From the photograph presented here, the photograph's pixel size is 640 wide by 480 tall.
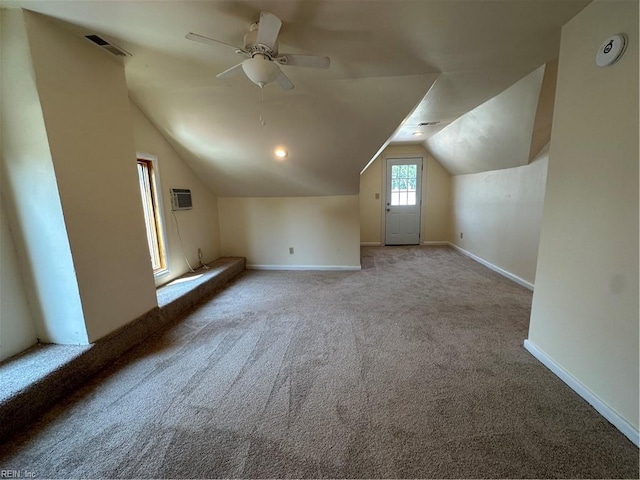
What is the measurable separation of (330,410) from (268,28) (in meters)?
2.21

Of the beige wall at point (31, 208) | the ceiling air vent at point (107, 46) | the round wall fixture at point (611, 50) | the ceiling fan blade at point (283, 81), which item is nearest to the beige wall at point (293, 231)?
the ceiling fan blade at point (283, 81)

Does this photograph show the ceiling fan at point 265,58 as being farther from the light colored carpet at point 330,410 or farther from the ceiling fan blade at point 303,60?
the light colored carpet at point 330,410

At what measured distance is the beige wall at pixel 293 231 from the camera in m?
4.30

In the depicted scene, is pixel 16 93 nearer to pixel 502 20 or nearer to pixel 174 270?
pixel 174 270

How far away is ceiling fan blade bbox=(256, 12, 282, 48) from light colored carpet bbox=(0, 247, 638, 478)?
84.8 inches

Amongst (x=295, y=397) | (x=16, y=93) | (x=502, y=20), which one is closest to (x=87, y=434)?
(x=295, y=397)

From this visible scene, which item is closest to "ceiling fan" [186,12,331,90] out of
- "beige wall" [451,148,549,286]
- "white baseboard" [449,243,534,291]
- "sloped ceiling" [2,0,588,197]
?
"sloped ceiling" [2,0,588,197]

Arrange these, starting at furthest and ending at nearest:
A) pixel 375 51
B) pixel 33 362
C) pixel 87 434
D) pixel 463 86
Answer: pixel 463 86 → pixel 375 51 → pixel 33 362 → pixel 87 434

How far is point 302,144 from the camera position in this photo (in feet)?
10.7

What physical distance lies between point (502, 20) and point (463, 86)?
1047 mm

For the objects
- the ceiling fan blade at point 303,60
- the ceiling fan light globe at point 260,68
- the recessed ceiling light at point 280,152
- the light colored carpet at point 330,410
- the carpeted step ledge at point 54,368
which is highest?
the ceiling fan blade at point 303,60

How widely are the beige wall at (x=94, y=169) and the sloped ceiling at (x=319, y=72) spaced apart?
0.53 feet

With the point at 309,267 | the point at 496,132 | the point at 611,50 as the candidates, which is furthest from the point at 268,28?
the point at 309,267

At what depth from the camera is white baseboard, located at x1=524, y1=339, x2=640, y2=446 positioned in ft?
4.32
